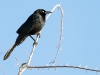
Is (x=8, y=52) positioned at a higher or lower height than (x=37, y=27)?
higher

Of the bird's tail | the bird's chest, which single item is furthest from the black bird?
the bird's tail

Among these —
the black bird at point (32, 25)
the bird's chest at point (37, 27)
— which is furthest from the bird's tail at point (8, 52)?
the bird's chest at point (37, 27)

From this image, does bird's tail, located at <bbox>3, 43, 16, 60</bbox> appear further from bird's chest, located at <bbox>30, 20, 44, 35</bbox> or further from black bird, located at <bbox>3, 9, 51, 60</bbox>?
bird's chest, located at <bbox>30, 20, 44, 35</bbox>

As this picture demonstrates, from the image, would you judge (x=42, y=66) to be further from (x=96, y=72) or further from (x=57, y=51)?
(x=57, y=51)

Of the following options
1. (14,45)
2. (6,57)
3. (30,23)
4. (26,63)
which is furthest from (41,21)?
(26,63)

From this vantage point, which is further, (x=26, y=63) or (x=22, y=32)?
(x=22, y=32)

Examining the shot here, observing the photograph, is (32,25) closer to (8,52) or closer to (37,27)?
(37,27)

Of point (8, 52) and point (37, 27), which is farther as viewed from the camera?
point (37, 27)

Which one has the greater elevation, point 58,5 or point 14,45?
point 58,5

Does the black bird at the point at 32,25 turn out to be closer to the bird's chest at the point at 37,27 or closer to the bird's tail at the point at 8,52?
the bird's chest at the point at 37,27

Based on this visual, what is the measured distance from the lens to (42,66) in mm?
3727

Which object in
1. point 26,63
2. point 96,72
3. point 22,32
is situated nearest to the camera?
point 96,72

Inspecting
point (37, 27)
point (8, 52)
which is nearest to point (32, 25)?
point (37, 27)

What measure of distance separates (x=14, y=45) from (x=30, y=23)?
99cm
